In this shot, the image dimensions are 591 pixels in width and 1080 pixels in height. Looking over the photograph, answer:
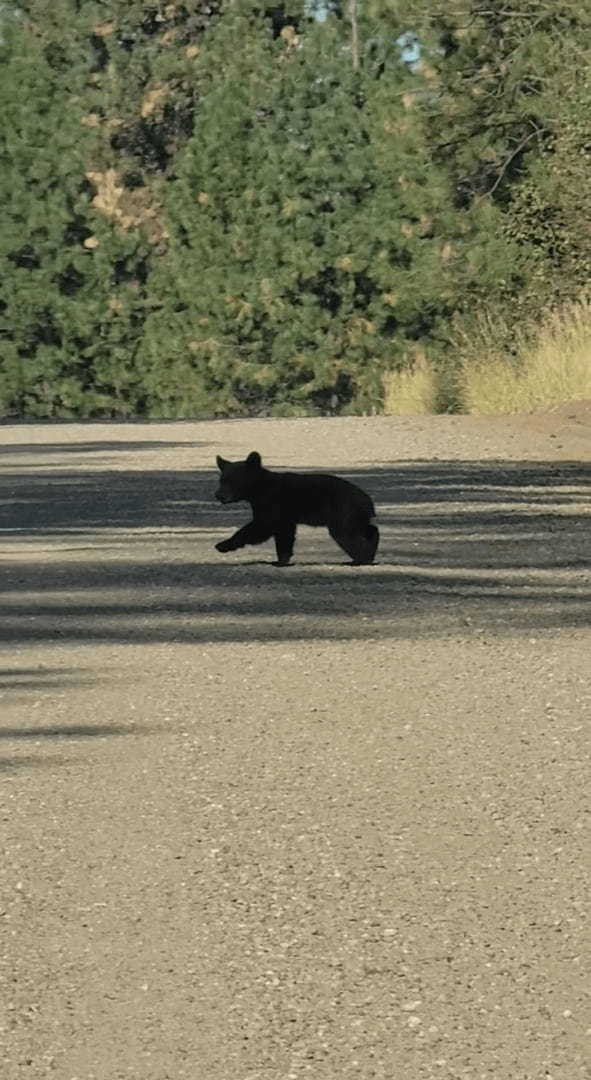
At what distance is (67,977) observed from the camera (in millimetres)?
6023

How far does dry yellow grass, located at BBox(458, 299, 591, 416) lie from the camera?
111ft

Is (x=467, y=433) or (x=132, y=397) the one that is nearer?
(x=467, y=433)

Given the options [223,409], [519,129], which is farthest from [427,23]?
[223,409]

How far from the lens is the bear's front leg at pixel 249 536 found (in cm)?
1397

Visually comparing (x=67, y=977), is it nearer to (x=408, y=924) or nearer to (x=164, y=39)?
(x=408, y=924)

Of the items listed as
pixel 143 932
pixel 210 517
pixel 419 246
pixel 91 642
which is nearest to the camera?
pixel 143 932

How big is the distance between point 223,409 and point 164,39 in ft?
52.5

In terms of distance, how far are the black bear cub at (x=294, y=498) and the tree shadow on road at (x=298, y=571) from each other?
13.3 inches

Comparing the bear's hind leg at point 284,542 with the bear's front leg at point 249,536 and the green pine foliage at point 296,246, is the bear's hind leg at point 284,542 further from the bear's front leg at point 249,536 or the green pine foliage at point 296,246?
the green pine foliage at point 296,246

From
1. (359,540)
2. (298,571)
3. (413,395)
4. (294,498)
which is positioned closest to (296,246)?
(413,395)

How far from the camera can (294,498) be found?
13719mm

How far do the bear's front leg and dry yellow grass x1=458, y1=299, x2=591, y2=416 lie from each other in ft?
62.9

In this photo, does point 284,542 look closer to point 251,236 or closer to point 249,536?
point 249,536

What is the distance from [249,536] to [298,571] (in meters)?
0.74
